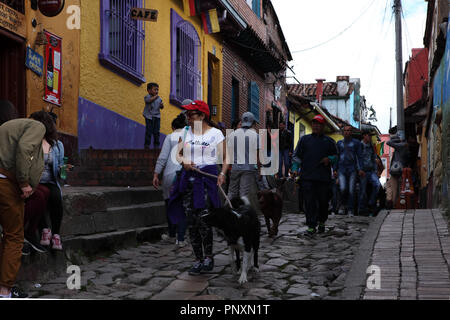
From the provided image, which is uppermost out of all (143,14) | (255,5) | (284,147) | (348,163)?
(255,5)

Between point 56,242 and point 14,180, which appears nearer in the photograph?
point 14,180

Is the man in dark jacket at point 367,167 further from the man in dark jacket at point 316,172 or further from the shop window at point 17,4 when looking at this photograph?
the shop window at point 17,4

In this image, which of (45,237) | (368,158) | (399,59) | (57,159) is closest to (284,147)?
(368,158)

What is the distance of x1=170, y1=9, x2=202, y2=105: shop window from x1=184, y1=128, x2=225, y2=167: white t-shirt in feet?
25.6

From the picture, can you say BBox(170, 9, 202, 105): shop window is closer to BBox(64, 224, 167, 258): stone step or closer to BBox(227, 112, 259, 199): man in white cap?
BBox(227, 112, 259, 199): man in white cap

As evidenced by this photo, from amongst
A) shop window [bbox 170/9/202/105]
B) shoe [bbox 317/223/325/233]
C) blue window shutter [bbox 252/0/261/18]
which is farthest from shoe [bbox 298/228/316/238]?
blue window shutter [bbox 252/0/261/18]

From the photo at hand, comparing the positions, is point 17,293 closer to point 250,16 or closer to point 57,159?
point 57,159

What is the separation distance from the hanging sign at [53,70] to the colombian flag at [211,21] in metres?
6.72

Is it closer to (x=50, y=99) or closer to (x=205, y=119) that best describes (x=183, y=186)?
(x=205, y=119)

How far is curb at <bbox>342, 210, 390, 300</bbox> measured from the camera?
468 centimetres

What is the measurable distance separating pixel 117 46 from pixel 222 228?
6631 millimetres

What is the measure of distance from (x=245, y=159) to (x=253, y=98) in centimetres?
A: 1256

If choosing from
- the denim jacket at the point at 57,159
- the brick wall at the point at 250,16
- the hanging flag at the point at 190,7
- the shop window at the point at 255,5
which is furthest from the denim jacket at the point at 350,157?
the shop window at the point at 255,5

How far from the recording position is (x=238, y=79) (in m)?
18.8
